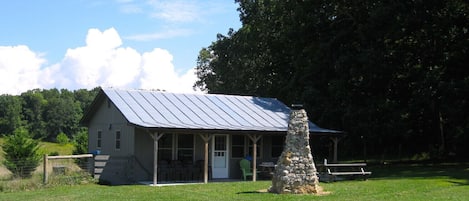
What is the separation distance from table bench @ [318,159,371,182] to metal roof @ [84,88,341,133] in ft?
6.40

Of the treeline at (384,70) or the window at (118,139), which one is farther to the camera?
the treeline at (384,70)

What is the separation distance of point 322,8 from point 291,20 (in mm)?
2165

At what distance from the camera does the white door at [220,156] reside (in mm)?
23547

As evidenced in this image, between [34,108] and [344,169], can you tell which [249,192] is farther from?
[34,108]

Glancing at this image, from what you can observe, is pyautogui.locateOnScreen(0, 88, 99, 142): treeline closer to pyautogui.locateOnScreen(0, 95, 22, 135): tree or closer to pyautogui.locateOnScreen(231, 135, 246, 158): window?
pyautogui.locateOnScreen(0, 95, 22, 135): tree

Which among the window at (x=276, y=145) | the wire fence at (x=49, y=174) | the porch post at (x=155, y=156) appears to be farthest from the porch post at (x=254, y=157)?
the wire fence at (x=49, y=174)

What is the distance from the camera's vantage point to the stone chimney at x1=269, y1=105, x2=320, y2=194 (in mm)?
16797

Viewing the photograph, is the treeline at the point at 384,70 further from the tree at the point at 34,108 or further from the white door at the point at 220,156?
the tree at the point at 34,108

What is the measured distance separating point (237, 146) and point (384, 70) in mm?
10838

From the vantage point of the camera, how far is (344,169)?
24.3 m

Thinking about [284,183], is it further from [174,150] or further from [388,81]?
[388,81]

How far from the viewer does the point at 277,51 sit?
39.4 meters

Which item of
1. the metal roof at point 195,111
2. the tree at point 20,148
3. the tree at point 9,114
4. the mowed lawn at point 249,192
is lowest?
the mowed lawn at point 249,192

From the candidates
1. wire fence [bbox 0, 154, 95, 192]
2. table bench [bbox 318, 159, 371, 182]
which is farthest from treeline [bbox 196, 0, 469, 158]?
wire fence [bbox 0, 154, 95, 192]
